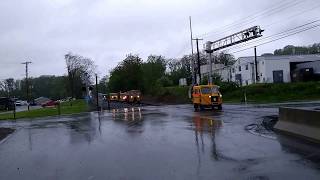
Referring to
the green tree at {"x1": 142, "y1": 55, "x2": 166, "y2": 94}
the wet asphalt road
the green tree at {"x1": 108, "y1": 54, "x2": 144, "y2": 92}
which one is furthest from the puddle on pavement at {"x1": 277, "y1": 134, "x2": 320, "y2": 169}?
the green tree at {"x1": 108, "y1": 54, "x2": 144, "y2": 92}

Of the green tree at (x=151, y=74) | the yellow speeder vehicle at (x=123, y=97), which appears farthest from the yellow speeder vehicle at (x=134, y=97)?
the green tree at (x=151, y=74)

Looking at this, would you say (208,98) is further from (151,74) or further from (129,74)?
(129,74)

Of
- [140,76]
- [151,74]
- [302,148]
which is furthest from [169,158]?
[140,76]

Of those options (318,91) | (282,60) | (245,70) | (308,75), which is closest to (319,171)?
(318,91)

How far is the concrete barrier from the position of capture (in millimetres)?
15590

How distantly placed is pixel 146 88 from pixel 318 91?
56.0m

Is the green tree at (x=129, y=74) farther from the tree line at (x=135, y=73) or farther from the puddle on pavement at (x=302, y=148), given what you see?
the puddle on pavement at (x=302, y=148)

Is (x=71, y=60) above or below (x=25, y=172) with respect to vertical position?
above

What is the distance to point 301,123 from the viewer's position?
675 inches

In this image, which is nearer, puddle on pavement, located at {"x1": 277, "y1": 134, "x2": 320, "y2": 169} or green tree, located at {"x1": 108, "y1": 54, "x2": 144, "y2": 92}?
puddle on pavement, located at {"x1": 277, "y1": 134, "x2": 320, "y2": 169}

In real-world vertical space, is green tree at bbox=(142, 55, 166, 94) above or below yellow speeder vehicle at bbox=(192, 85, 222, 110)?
above

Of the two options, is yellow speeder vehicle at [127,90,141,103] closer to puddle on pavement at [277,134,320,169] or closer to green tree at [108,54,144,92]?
Result: green tree at [108,54,144,92]

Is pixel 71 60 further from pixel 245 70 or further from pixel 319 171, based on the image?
pixel 319 171

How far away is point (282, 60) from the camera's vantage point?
298 feet
